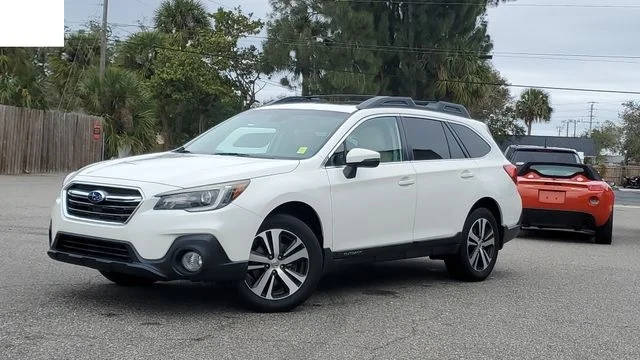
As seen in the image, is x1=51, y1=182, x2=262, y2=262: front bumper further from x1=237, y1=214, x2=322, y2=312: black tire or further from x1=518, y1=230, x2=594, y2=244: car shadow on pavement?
x1=518, y1=230, x2=594, y2=244: car shadow on pavement

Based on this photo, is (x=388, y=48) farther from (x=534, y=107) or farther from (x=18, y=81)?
(x=534, y=107)

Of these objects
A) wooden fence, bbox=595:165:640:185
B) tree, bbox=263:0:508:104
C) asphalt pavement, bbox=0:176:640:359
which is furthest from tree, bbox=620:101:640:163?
asphalt pavement, bbox=0:176:640:359

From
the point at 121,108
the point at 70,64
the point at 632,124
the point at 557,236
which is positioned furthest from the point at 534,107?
the point at 557,236

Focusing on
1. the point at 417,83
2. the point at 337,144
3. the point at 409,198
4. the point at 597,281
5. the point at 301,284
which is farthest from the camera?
the point at 417,83

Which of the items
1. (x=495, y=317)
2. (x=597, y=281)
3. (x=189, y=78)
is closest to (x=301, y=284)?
(x=495, y=317)

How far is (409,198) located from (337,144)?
3.36 ft

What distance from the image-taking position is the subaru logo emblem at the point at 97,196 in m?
6.10

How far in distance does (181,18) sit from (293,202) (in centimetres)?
4451

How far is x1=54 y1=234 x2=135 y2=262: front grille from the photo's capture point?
235 inches

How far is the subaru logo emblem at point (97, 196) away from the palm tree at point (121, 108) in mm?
25025

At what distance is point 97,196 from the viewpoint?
6.12 metres

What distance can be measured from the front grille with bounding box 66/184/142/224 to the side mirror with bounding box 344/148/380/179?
1.85 m

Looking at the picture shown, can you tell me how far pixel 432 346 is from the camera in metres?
5.71

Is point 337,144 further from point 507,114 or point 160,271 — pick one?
point 507,114
